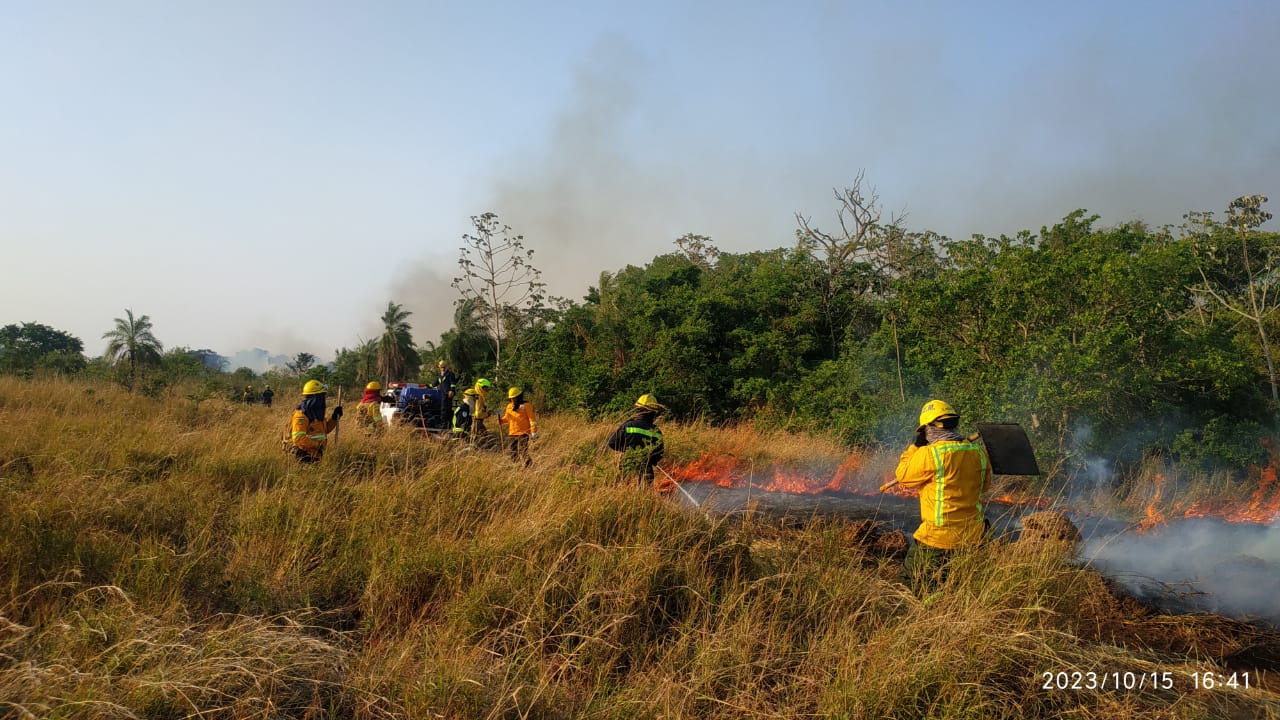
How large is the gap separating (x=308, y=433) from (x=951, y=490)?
21.1ft

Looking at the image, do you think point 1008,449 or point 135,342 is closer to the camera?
point 1008,449

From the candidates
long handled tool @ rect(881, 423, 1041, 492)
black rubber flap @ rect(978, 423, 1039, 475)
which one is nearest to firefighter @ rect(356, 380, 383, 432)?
long handled tool @ rect(881, 423, 1041, 492)

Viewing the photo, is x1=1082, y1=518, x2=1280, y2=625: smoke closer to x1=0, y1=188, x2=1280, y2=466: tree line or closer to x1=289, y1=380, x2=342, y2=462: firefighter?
x1=0, y1=188, x2=1280, y2=466: tree line

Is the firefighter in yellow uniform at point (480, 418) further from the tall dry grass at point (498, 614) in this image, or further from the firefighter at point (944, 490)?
the firefighter at point (944, 490)

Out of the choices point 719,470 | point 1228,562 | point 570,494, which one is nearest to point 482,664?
point 570,494

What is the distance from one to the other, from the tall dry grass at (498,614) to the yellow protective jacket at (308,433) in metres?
1.62

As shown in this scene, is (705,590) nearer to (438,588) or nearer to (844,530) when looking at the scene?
(438,588)

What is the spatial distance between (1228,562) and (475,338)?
2778cm

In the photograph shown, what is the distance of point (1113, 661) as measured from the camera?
3297 millimetres

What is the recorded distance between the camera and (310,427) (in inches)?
279

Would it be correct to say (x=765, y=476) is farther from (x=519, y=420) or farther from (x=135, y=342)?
(x=135, y=342)

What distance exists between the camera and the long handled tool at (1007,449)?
4.75 metres
